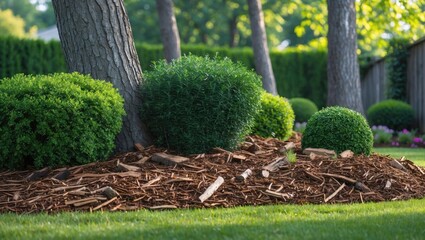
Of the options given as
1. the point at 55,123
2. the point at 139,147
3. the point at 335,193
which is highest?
the point at 55,123

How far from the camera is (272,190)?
18.9ft

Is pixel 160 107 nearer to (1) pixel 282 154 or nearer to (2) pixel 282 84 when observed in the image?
(1) pixel 282 154

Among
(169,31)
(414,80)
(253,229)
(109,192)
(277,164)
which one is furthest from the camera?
(414,80)

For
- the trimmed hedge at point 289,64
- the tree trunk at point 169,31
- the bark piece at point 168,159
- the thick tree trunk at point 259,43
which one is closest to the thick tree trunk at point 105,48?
the bark piece at point 168,159

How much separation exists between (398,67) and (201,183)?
11.7m

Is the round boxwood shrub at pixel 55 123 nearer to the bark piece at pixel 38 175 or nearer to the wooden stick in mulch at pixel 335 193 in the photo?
the bark piece at pixel 38 175

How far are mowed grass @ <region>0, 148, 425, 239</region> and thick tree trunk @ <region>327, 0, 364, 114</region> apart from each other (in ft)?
23.3

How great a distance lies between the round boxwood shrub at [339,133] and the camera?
25.4ft

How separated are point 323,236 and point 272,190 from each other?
1693 millimetres

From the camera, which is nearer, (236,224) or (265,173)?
(236,224)

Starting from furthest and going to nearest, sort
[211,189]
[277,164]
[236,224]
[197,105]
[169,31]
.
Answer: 1. [169,31]
2. [197,105]
3. [277,164]
4. [211,189]
5. [236,224]

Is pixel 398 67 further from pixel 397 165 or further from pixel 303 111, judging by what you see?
pixel 397 165

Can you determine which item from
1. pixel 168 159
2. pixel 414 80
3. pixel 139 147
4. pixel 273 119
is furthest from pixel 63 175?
pixel 414 80

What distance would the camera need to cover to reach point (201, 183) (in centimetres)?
580
